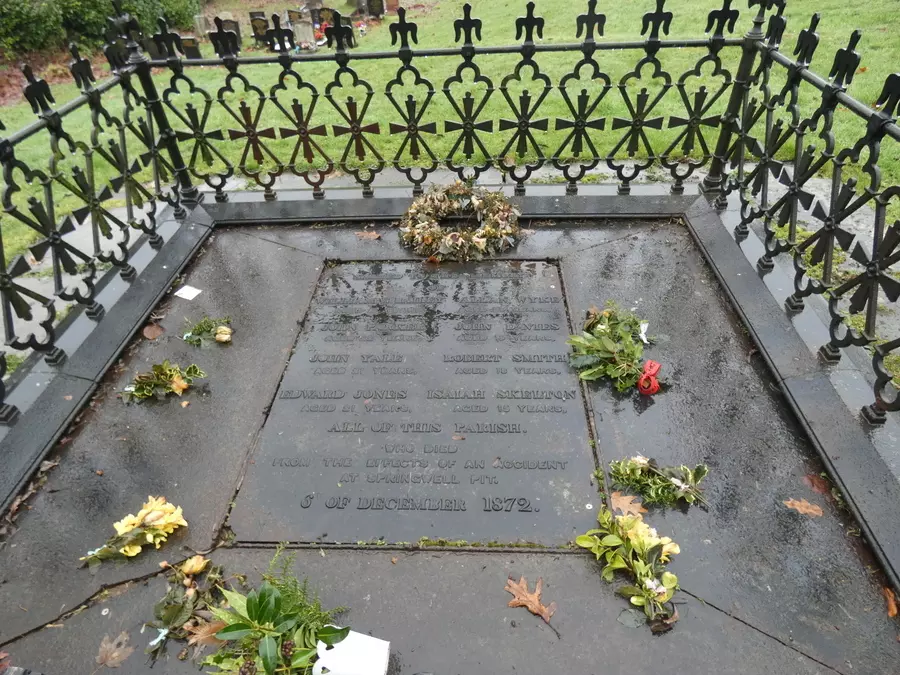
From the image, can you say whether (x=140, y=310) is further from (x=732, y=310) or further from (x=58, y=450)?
(x=732, y=310)

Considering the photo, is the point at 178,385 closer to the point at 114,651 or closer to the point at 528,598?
the point at 114,651

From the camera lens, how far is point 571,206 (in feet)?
15.7

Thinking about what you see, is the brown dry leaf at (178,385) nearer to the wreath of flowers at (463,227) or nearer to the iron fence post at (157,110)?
the wreath of flowers at (463,227)

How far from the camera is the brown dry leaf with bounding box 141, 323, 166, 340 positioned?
3.80 meters

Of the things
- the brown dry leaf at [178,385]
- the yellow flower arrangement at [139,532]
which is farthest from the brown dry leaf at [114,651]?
the brown dry leaf at [178,385]

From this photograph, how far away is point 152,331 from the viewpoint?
3840 millimetres

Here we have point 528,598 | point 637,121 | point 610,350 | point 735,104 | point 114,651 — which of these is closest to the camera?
point 114,651

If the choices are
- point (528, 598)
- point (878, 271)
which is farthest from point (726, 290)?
point (528, 598)

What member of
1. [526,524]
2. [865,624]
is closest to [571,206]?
[526,524]

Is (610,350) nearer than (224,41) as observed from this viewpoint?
Yes

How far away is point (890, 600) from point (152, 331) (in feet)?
14.3

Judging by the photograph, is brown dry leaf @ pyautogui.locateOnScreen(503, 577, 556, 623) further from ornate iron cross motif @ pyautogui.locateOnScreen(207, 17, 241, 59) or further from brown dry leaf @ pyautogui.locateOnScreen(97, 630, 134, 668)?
ornate iron cross motif @ pyautogui.locateOnScreen(207, 17, 241, 59)

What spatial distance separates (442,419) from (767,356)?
2.01 metres

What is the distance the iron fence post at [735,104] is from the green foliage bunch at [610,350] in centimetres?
186
